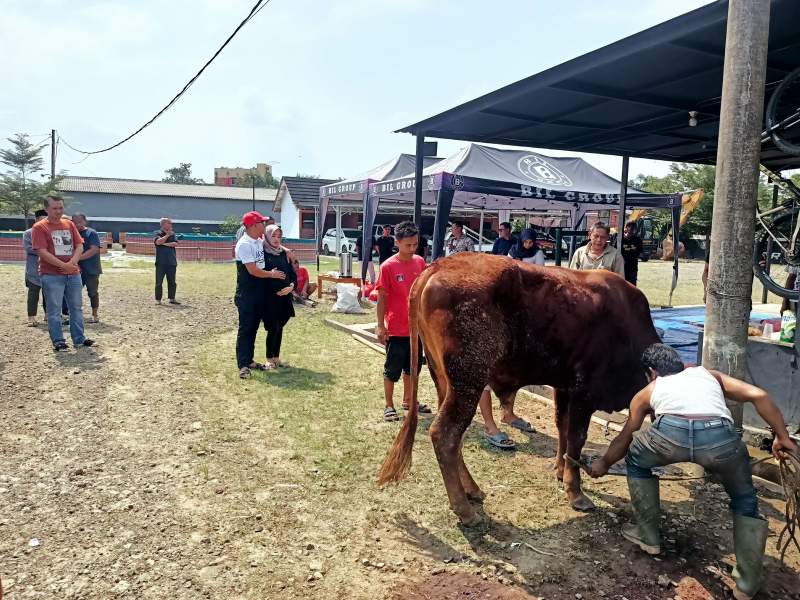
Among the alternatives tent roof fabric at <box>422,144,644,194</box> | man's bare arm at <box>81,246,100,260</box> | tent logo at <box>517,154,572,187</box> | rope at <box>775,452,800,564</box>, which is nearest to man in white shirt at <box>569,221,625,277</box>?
rope at <box>775,452,800,564</box>

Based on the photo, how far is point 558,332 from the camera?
12.5ft

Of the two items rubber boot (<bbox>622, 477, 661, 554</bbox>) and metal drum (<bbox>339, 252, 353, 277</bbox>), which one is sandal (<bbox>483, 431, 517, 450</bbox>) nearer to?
rubber boot (<bbox>622, 477, 661, 554</bbox>)

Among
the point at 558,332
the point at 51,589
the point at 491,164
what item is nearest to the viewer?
the point at 51,589

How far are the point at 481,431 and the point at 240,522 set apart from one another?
2.36m

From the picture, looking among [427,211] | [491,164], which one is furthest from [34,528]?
[427,211]

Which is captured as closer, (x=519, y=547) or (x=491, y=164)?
(x=519, y=547)

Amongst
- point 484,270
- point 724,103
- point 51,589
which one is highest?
point 724,103

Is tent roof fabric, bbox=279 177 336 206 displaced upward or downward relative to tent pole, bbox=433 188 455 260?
upward

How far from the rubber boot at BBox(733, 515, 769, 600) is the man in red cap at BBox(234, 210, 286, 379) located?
5.03 m

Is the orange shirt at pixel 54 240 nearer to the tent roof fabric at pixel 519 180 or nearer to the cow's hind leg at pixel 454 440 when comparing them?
the tent roof fabric at pixel 519 180

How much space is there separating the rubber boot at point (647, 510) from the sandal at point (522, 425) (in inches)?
76.8

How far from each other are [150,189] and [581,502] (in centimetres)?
5019

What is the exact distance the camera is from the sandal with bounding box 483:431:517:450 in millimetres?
4664

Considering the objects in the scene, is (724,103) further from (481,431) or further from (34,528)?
(34,528)
